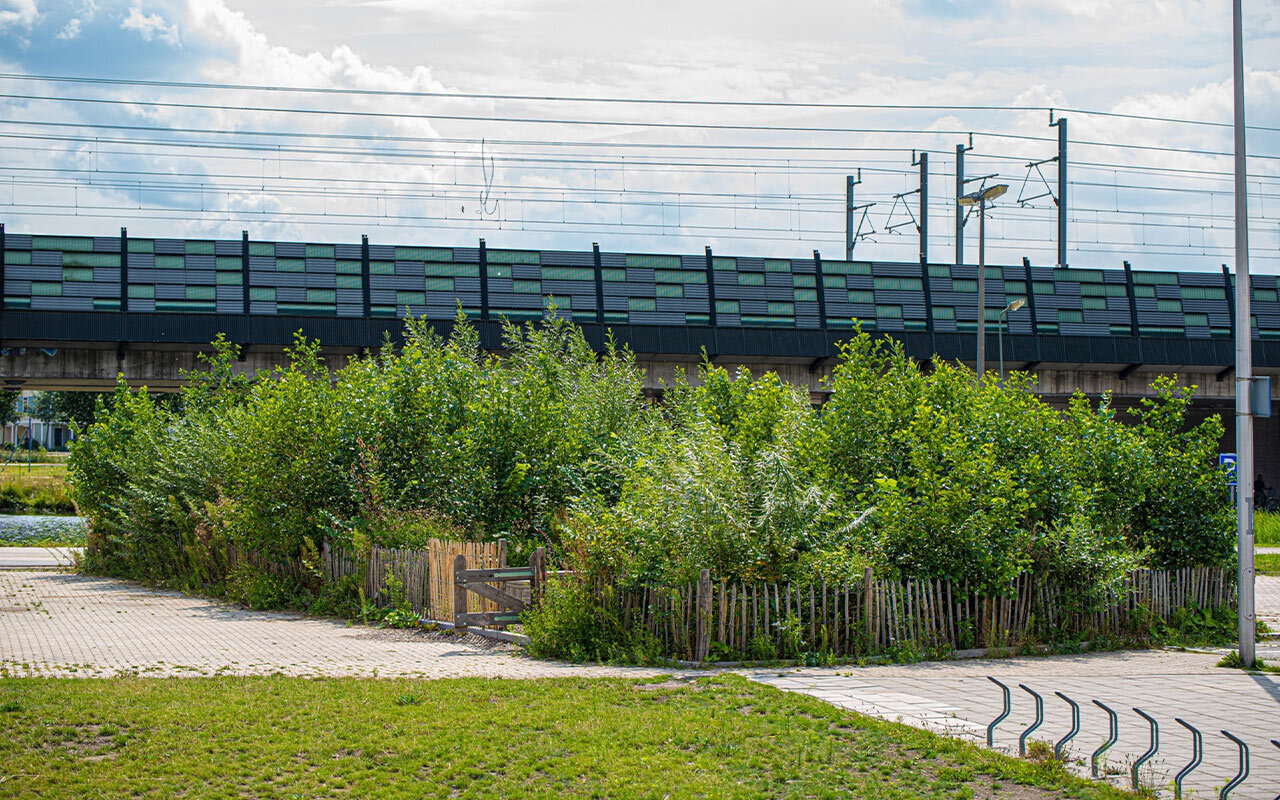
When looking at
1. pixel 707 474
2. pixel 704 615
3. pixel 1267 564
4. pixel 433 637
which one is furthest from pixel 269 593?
pixel 1267 564

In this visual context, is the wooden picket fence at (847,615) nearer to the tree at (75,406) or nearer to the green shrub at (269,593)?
the green shrub at (269,593)

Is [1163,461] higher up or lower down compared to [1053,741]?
higher up

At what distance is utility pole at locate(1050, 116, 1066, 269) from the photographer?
1646 inches

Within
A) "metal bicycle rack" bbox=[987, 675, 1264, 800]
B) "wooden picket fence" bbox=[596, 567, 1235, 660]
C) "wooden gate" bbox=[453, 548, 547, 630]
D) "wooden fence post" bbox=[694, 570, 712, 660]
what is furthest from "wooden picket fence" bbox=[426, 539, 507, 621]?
"metal bicycle rack" bbox=[987, 675, 1264, 800]

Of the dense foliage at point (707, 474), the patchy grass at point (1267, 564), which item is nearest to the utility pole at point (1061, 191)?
the patchy grass at point (1267, 564)

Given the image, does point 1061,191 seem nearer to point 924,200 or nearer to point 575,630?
point 924,200

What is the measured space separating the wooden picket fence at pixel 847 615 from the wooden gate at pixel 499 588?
1.75m

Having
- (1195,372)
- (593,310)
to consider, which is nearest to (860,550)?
(593,310)

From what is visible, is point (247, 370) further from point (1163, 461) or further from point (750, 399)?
point (1163, 461)

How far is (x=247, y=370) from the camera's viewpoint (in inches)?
1432

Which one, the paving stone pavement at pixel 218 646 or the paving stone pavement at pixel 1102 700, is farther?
the paving stone pavement at pixel 218 646

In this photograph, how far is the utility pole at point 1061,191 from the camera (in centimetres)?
4181

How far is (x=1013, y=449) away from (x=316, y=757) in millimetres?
10856

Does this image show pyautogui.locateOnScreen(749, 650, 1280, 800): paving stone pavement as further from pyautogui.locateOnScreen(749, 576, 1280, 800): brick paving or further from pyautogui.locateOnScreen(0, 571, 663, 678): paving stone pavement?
pyautogui.locateOnScreen(0, 571, 663, 678): paving stone pavement
